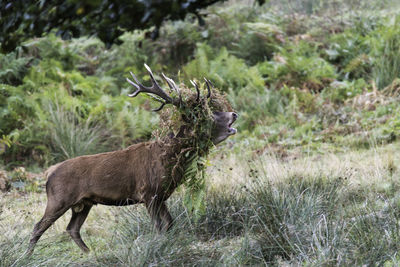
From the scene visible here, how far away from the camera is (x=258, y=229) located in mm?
5254

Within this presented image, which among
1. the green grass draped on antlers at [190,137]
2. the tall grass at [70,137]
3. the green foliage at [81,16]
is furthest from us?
the tall grass at [70,137]

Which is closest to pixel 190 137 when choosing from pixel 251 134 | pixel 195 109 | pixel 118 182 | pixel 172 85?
pixel 195 109

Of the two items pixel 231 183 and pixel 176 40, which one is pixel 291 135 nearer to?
pixel 231 183

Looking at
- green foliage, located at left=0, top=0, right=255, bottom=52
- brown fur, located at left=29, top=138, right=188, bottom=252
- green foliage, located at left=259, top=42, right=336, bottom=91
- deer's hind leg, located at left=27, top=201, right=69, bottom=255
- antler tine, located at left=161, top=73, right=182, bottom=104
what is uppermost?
green foliage, located at left=0, top=0, right=255, bottom=52

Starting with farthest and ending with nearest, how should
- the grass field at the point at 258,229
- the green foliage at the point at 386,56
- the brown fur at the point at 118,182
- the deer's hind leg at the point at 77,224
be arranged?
1. the green foliage at the point at 386,56
2. the deer's hind leg at the point at 77,224
3. the brown fur at the point at 118,182
4. the grass field at the point at 258,229

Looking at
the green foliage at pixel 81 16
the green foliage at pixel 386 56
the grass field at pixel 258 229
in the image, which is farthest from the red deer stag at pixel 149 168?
the green foliage at pixel 386 56

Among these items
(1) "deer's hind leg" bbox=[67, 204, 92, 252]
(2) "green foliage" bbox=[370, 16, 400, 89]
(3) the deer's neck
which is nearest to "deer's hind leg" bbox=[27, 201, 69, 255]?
(1) "deer's hind leg" bbox=[67, 204, 92, 252]

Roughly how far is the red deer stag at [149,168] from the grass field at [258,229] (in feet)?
0.86

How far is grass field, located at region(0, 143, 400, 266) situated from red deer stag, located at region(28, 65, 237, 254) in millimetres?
261

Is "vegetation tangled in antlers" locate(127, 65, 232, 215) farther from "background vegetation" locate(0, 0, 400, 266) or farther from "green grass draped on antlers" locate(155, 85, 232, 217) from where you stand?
"background vegetation" locate(0, 0, 400, 266)

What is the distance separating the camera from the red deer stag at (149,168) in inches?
210

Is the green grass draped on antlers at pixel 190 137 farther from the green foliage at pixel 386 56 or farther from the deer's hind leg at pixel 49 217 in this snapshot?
the green foliage at pixel 386 56

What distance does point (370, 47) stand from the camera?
12.7 metres

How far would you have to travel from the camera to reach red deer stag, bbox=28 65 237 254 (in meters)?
5.33
